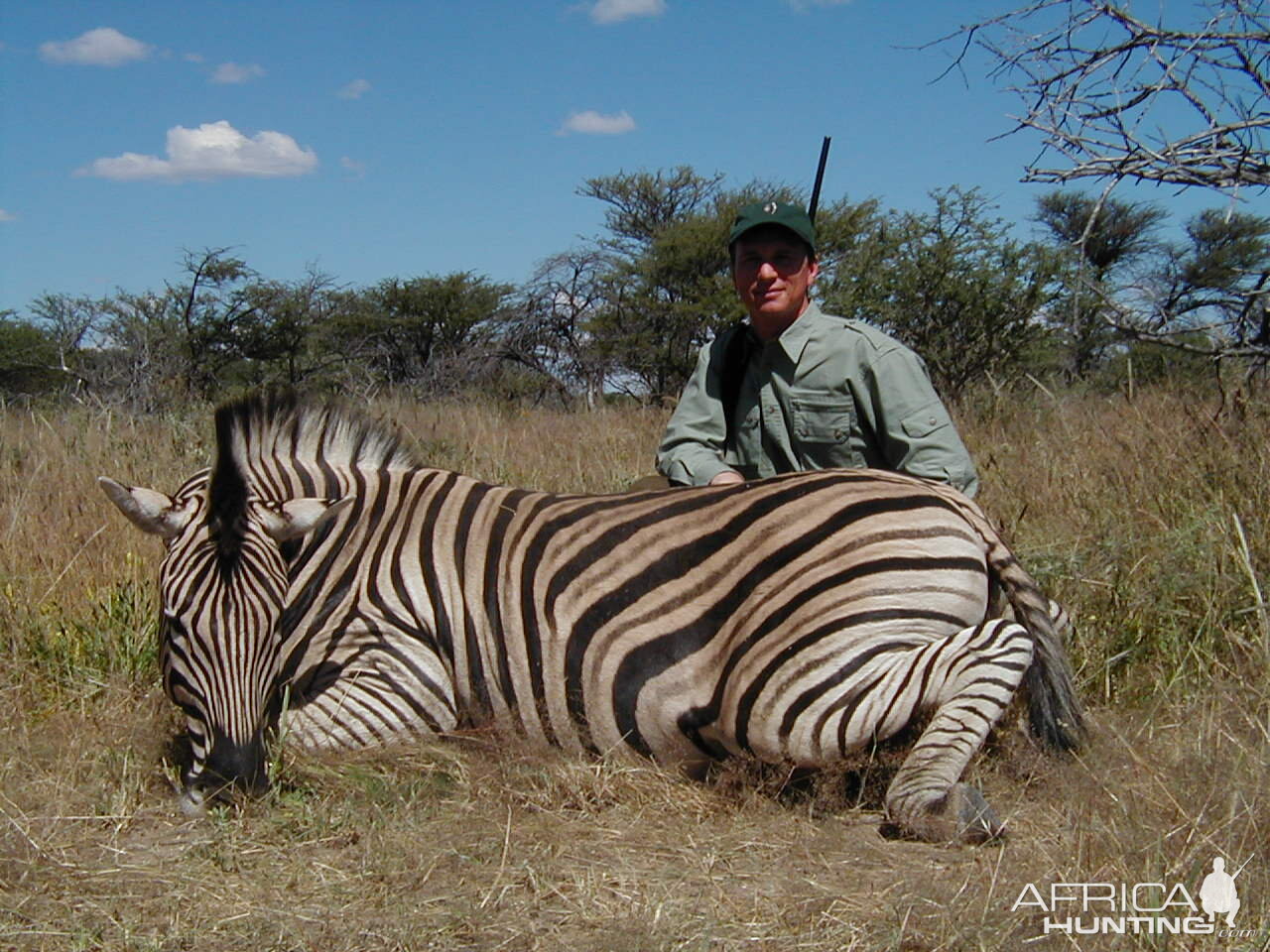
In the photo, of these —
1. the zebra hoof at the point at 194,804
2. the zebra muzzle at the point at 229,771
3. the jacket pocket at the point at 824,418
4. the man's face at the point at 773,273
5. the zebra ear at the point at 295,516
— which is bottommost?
the zebra hoof at the point at 194,804

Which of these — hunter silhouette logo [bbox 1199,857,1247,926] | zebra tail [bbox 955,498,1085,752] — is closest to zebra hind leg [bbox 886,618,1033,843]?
zebra tail [bbox 955,498,1085,752]

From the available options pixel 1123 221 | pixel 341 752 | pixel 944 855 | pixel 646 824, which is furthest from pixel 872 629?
pixel 1123 221

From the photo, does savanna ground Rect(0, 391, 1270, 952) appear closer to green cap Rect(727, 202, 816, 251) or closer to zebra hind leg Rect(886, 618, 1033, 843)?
zebra hind leg Rect(886, 618, 1033, 843)

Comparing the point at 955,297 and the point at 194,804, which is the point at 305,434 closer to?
the point at 194,804

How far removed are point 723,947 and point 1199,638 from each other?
7.04ft

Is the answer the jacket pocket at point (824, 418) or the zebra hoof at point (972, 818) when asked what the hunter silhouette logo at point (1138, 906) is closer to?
the zebra hoof at point (972, 818)

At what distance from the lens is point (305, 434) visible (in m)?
3.56

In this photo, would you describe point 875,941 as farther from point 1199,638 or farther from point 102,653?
point 102,653

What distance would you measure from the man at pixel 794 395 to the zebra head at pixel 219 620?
1557 millimetres

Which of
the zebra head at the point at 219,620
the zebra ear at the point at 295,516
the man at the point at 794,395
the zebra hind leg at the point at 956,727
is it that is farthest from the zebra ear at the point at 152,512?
the zebra hind leg at the point at 956,727

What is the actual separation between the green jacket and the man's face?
0.07 m

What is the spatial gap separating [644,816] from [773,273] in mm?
1929

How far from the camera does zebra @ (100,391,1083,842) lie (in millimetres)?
2795

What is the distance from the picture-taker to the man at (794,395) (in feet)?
12.4
